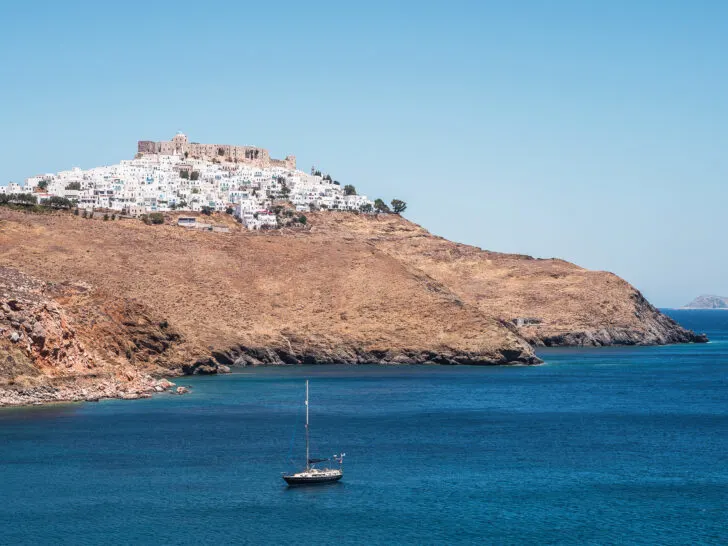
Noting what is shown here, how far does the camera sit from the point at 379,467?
57438 mm

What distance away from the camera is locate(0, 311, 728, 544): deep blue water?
4512cm

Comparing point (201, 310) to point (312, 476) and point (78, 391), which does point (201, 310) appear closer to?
point (78, 391)

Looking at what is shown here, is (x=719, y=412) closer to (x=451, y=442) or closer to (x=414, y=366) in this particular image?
(x=451, y=442)

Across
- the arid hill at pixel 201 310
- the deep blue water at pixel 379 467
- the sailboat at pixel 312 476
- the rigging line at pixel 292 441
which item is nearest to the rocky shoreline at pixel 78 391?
the arid hill at pixel 201 310

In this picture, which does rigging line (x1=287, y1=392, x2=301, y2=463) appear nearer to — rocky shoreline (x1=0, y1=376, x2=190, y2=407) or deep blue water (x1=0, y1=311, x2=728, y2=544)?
deep blue water (x1=0, y1=311, x2=728, y2=544)

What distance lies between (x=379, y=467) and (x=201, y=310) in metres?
65.4

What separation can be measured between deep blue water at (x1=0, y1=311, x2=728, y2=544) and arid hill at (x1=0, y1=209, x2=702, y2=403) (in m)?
A: 6.63

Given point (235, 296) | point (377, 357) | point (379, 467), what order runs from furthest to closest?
point (235, 296), point (377, 357), point (379, 467)

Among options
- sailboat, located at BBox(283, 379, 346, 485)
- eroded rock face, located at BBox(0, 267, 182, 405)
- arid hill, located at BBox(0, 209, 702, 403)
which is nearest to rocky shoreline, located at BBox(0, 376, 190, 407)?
eroded rock face, located at BBox(0, 267, 182, 405)

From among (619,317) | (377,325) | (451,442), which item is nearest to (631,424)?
(451,442)

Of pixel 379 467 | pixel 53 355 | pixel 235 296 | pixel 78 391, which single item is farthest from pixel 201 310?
pixel 379 467

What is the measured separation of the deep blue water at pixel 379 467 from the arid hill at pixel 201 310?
6.63 metres

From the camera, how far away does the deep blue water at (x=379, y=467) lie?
4512 cm

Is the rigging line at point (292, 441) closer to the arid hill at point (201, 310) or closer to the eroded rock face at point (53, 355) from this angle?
the eroded rock face at point (53, 355)
